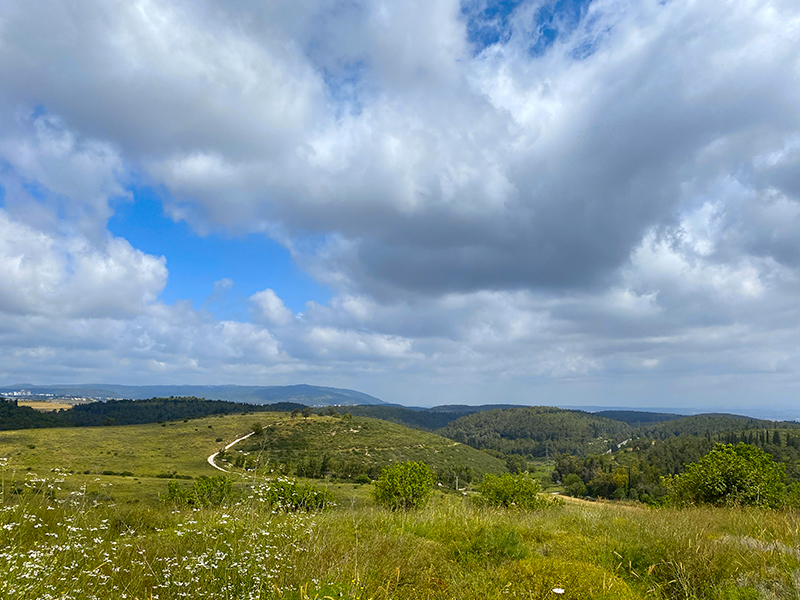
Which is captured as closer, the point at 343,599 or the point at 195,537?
the point at 343,599

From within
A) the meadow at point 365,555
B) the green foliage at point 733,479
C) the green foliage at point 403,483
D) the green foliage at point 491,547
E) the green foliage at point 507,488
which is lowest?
the green foliage at point 507,488

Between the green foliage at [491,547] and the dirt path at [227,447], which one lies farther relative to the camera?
the dirt path at [227,447]

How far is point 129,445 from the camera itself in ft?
366

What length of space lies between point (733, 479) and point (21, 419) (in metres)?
220

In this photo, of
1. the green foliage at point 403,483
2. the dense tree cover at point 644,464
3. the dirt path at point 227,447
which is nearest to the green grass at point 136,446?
the dirt path at point 227,447

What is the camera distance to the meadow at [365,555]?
4.39 m

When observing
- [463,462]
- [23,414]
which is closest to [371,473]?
[463,462]

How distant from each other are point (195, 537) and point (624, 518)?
9.43m

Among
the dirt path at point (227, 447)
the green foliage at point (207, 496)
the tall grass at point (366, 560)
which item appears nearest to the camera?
the tall grass at point (366, 560)

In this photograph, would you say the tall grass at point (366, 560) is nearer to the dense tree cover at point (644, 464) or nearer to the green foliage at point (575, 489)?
the dense tree cover at point (644, 464)

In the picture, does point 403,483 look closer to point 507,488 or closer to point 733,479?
point 507,488

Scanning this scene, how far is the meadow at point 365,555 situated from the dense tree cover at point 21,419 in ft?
626

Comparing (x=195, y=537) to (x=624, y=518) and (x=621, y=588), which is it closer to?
(x=621, y=588)

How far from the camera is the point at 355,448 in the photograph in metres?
117
